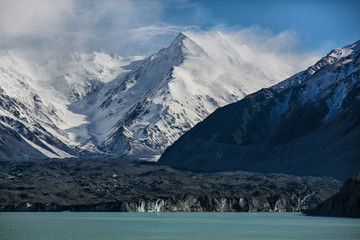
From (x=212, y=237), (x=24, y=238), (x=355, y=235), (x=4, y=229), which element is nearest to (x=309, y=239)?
(x=355, y=235)

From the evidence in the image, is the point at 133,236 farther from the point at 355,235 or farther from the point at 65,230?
the point at 355,235

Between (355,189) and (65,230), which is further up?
(355,189)

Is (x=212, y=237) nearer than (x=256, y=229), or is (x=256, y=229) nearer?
(x=212, y=237)

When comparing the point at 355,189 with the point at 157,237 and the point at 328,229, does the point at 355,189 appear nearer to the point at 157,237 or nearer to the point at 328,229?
the point at 328,229

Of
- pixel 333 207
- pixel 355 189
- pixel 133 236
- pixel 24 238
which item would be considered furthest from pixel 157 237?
pixel 333 207

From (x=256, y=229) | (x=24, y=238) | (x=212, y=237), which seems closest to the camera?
(x=24, y=238)

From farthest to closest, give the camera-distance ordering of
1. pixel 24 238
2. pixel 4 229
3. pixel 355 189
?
pixel 355 189 < pixel 4 229 < pixel 24 238
